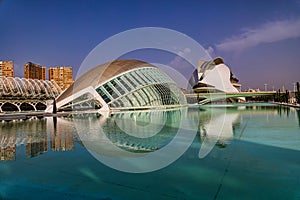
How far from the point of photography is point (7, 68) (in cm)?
6500

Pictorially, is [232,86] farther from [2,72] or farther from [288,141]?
[288,141]

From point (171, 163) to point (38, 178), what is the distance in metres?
3.02

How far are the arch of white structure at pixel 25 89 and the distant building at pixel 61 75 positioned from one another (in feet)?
137

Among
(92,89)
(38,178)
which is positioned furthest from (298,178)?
(92,89)

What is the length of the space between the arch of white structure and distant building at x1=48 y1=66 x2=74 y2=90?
41727mm

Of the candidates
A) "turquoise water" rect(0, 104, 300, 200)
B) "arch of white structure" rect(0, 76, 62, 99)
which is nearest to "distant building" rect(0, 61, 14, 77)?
"arch of white structure" rect(0, 76, 62, 99)

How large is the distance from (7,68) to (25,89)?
25.7 m

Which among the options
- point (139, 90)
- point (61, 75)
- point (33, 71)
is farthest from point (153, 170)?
point (61, 75)

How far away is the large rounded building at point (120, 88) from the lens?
106 feet

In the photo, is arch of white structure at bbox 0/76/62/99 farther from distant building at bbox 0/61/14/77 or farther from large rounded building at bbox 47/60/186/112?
distant building at bbox 0/61/14/77

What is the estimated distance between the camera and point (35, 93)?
46844 mm

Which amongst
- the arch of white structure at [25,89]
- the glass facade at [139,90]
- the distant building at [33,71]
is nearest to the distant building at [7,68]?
the distant building at [33,71]

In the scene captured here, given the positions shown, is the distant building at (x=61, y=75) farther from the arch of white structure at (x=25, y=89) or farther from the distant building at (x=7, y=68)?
the arch of white structure at (x=25, y=89)

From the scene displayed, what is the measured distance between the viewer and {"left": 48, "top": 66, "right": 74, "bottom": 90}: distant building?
93875mm
